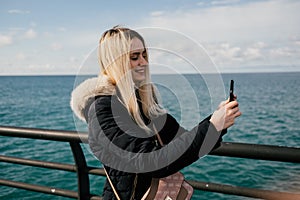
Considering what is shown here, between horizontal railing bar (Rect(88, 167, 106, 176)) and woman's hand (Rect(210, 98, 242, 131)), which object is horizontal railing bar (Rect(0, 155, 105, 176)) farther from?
woman's hand (Rect(210, 98, 242, 131))

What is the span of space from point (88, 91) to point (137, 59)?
0.24 meters

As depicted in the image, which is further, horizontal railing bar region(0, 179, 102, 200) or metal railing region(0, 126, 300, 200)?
horizontal railing bar region(0, 179, 102, 200)

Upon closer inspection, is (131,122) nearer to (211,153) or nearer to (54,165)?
(211,153)

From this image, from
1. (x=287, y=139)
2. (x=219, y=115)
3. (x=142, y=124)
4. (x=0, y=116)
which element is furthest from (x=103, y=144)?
(x=0, y=116)

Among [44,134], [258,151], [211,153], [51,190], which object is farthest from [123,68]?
[51,190]

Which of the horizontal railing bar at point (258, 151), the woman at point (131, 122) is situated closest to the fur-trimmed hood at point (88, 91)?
the woman at point (131, 122)

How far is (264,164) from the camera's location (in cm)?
2136

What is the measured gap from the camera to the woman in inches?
53.0

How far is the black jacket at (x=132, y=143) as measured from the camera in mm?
1343

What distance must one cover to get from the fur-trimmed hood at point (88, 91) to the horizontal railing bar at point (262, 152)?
25.7 inches

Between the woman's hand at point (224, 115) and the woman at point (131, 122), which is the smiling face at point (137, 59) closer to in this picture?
the woman at point (131, 122)

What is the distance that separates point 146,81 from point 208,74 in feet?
0.92

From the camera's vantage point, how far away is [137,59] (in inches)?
59.6

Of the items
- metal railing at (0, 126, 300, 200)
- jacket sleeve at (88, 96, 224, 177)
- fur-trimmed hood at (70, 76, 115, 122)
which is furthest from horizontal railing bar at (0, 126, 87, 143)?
jacket sleeve at (88, 96, 224, 177)
